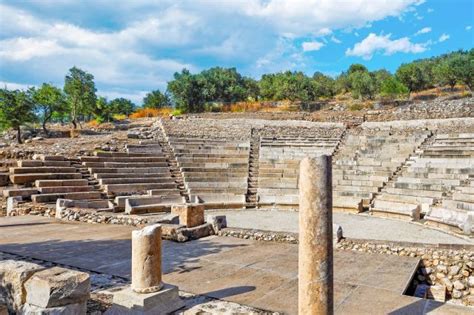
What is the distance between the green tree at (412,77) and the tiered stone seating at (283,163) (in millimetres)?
29579

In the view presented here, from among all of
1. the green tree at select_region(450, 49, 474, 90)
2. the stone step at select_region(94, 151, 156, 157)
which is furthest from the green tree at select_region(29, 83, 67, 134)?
the green tree at select_region(450, 49, 474, 90)

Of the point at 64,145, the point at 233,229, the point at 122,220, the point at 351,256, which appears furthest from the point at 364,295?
the point at 64,145

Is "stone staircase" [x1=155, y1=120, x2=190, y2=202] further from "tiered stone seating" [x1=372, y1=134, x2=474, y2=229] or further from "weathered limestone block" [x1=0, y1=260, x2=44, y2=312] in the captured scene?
"weathered limestone block" [x1=0, y1=260, x2=44, y2=312]

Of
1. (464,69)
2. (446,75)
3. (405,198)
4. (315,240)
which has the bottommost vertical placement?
(405,198)

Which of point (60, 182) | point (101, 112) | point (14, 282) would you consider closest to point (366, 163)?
point (60, 182)

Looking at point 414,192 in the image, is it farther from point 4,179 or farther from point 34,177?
point 4,179

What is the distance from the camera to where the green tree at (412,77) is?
151 feet

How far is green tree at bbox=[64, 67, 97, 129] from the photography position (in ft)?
117

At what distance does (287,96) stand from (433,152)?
2595cm

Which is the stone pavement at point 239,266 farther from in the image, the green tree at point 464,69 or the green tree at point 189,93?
the green tree at point 464,69

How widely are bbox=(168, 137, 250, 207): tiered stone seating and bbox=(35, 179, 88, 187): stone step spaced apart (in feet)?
14.7

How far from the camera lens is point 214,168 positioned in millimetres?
19016

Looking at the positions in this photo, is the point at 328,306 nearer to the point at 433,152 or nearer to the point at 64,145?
the point at 433,152

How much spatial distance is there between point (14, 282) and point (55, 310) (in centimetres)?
73
